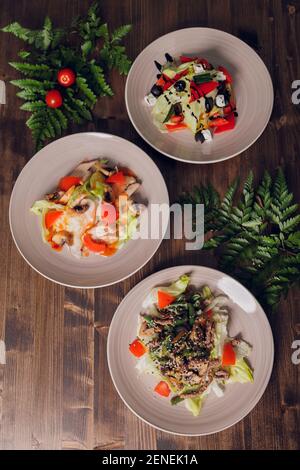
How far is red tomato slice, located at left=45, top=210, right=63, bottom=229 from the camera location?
244 centimetres

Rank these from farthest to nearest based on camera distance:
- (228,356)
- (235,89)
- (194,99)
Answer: (235,89)
(194,99)
(228,356)

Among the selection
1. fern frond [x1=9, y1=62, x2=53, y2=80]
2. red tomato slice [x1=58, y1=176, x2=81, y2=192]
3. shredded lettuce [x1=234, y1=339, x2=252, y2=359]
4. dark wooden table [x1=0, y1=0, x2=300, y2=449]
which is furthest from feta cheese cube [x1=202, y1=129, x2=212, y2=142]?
shredded lettuce [x1=234, y1=339, x2=252, y2=359]

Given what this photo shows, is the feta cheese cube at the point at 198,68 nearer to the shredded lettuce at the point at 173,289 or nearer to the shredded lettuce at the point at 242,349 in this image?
the shredded lettuce at the point at 173,289

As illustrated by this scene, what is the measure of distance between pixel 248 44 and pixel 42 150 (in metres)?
1.23

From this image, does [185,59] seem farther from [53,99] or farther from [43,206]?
[43,206]

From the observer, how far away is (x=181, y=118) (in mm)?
2482

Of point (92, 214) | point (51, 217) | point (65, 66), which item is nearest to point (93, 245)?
point (92, 214)

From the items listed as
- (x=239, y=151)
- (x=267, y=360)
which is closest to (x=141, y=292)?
(x=267, y=360)

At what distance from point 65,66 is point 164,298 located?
1.28 meters

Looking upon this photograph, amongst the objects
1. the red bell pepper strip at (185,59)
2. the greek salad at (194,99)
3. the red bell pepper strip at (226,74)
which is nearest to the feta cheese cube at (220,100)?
the greek salad at (194,99)

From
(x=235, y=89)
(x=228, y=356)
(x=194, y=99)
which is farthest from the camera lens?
(x=235, y=89)

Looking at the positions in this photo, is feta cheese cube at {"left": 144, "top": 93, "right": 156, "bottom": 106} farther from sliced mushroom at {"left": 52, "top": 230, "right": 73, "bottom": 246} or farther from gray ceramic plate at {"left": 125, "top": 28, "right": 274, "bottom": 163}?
sliced mushroom at {"left": 52, "top": 230, "right": 73, "bottom": 246}

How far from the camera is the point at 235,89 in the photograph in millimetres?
2572

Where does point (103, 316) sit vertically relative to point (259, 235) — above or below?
below
